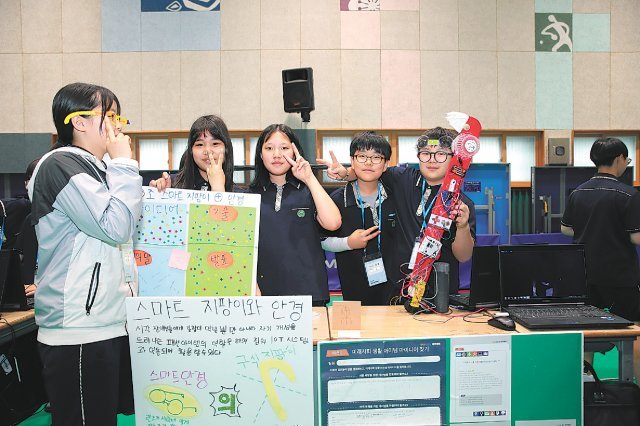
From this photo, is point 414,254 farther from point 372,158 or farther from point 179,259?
point 179,259

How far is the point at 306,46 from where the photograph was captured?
8062mm

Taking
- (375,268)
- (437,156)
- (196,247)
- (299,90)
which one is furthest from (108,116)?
(299,90)

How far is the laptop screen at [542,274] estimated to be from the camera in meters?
2.58

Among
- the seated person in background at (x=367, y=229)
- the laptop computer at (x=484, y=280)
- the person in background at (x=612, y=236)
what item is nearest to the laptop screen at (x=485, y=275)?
the laptop computer at (x=484, y=280)

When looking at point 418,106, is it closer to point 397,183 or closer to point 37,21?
point 397,183

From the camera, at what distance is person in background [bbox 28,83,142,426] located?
5.45ft

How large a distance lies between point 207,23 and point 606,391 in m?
7.64

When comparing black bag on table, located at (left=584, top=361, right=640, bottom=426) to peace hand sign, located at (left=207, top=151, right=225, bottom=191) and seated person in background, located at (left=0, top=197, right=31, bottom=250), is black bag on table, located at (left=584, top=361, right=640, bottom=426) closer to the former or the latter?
peace hand sign, located at (left=207, top=151, right=225, bottom=191)

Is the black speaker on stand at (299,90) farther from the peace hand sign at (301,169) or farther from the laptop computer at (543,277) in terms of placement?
the laptop computer at (543,277)

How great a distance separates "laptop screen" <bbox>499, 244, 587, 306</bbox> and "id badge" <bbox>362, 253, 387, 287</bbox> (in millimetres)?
616

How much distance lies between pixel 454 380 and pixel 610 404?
0.79m

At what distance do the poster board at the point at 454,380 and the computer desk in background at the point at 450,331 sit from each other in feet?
0.66

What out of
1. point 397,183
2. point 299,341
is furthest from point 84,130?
point 397,183

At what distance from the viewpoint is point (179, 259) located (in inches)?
86.7
